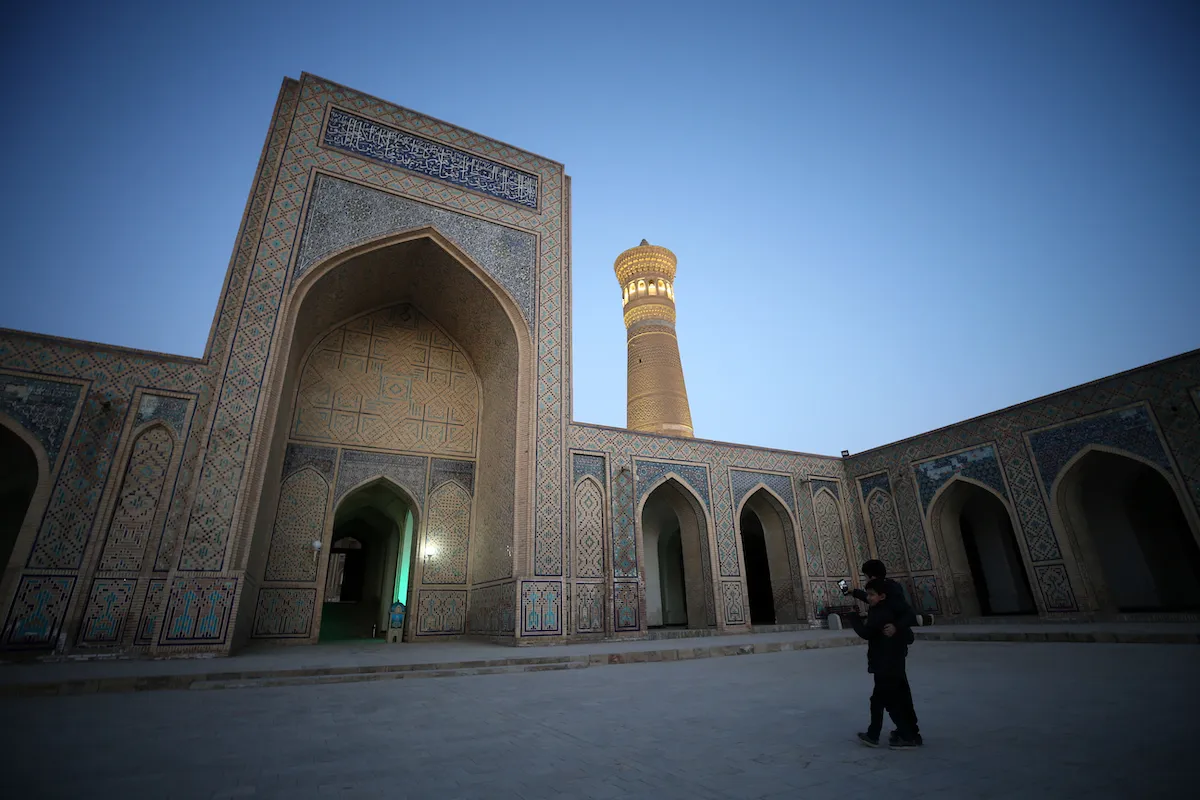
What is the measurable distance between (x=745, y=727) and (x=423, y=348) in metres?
8.25

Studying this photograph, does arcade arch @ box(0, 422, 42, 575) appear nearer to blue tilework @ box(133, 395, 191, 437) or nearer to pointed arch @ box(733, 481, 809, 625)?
blue tilework @ box(133, 395, 191, 437)

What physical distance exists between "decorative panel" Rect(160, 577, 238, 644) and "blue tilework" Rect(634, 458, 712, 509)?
5296mm

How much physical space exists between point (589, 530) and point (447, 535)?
2188 millimetres

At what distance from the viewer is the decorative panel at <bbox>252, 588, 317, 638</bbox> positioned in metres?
7.25

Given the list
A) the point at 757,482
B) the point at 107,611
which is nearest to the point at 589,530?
the point at 757,482

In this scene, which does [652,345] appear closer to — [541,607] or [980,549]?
[980,549]

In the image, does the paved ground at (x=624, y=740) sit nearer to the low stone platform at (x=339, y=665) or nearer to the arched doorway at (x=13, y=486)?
the low stone platform at (x=339, y=665)

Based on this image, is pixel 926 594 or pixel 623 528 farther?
pixel 926 594

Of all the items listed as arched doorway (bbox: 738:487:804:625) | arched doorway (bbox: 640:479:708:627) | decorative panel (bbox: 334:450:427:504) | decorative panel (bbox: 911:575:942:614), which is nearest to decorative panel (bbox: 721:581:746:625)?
arched doorway (bbox: 738:487:804:625)

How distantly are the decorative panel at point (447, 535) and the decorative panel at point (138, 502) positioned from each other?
133 inches

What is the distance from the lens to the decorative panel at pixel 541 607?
6879 millimetres

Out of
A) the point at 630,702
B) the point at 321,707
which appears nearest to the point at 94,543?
the point at 321,707

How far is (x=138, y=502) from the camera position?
5.76 metres

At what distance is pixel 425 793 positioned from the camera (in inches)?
59.7
